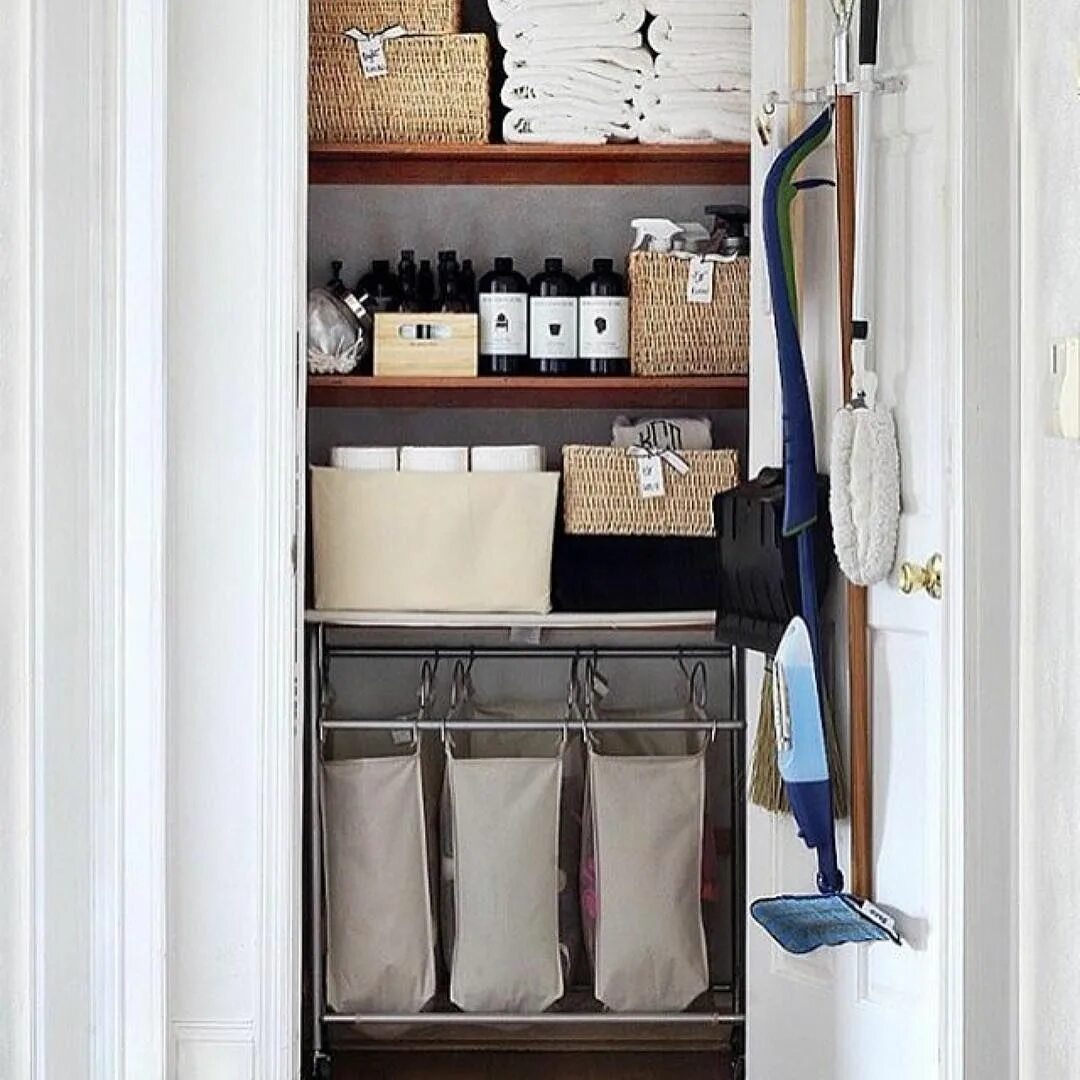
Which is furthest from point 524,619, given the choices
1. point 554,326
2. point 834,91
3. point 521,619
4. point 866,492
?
point 834,91

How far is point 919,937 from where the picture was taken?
2820 mm

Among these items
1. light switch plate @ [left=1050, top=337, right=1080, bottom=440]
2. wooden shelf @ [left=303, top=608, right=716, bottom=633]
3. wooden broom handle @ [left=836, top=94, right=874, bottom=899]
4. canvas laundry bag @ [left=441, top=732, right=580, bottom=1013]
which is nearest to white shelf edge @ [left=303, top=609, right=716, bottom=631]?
wooden shelf @ [left=303, top=608, right=716, bottom=633]

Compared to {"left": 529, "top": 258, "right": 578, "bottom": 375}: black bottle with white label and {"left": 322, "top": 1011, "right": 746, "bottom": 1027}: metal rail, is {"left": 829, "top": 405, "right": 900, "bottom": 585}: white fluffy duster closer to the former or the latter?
{"left": 529, "top": 258, "right": 578, "bottom": 375}: black bottle with white label

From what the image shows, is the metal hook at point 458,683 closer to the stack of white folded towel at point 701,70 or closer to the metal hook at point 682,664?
the metal hook at point 682,664

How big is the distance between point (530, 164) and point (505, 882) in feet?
4.49

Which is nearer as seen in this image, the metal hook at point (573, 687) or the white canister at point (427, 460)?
the white canister at point (427, 460)

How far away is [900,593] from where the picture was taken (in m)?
2.85

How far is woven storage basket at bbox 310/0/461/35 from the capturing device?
3.55 metres

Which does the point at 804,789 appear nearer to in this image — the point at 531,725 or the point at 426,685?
the point at 531,725

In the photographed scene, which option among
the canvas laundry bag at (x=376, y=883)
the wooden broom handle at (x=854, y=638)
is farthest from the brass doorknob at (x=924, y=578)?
the canvas laundry bag at (x=376, y=883)

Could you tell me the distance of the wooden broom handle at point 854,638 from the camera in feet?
9.67

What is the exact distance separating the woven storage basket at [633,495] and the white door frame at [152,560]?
668 millimetres
